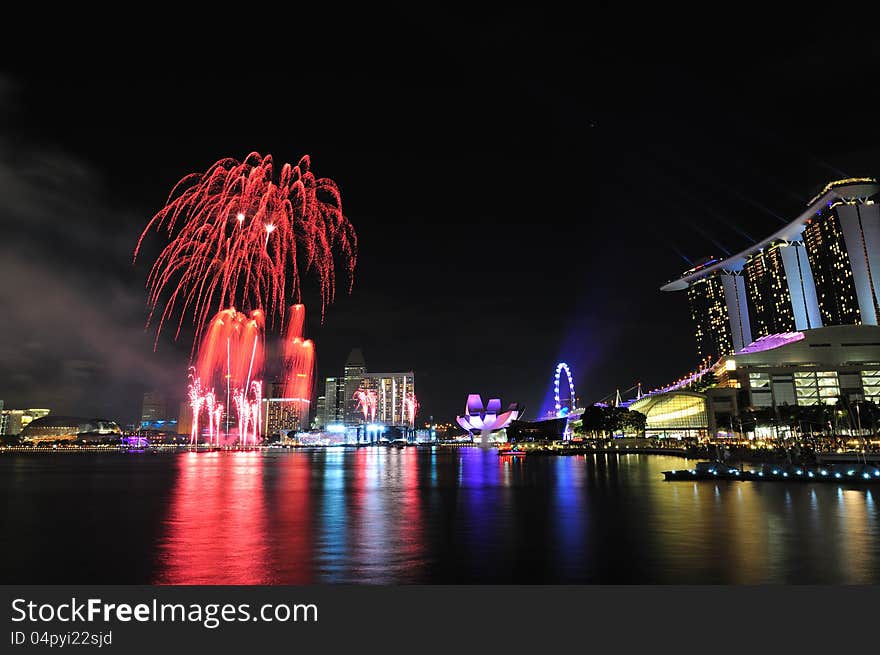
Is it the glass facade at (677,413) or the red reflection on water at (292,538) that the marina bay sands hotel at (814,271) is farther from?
the red reflection on water at (292,538)

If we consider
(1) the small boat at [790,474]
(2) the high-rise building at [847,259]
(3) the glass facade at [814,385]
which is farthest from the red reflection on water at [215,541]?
(2) the high-rise building at [847,259]

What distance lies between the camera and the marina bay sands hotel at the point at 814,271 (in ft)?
398

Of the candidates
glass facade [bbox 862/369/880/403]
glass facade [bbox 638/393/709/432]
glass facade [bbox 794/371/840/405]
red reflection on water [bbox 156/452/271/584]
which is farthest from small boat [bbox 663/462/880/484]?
glass facade [bbox 862/369/880/403]

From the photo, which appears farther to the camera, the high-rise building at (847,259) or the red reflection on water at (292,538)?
the high-rise building at (847,259)

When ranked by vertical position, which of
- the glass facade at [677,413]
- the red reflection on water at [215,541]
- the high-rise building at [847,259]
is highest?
the high-rise building at [847,259]

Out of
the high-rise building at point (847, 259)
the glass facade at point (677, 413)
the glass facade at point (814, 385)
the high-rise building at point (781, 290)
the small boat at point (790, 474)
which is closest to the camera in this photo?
the small boat at point (790, 474)

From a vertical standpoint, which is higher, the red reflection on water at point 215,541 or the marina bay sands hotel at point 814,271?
the marina bay sands hotel at point 814,271

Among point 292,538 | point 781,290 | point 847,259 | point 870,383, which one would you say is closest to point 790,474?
point 292,538

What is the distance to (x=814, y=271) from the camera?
142250 millimetres

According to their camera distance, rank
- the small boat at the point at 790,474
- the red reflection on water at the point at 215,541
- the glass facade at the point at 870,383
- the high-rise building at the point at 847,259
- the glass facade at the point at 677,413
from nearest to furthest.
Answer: the red reflection on water at the point at 215,541 < the small boat at the point at 790,474 < the glass facade at the point at 870,383 < the high-rise building at the point at 847,259 < the glass facade at the point at 677,413

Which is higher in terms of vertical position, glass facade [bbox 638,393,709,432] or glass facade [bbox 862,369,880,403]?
glass facade [bbox 862,369,880,403]

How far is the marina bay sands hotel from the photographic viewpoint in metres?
121

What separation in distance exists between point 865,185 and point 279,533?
145 metres

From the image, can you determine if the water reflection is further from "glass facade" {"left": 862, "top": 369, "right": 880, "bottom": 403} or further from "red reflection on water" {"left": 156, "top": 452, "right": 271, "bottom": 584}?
"glass facade" {"left": 862, "top": 369, "right": 880, "bottom": 403}
